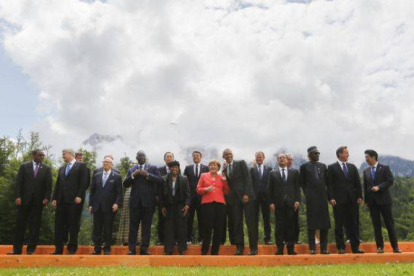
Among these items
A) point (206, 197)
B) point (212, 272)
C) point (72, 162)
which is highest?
point (72, 162)

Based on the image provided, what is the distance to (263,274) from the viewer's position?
5715mm

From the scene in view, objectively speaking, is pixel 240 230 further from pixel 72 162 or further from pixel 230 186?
pixel 72 162

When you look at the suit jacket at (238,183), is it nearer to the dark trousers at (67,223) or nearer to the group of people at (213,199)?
the group of people at (213,199)

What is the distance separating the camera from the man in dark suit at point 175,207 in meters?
9.12

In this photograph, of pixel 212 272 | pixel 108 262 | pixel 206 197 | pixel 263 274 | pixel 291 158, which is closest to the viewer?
pixel 263 274

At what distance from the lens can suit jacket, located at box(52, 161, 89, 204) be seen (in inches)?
362

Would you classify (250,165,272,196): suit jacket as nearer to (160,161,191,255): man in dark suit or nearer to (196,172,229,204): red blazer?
(196,172,229,204): red blazer

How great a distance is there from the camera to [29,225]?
917cm

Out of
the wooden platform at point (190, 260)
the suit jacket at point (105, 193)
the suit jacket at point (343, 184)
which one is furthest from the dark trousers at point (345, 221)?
the suit jacket at point (105, 193)

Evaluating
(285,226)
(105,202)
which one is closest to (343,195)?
(285,226)

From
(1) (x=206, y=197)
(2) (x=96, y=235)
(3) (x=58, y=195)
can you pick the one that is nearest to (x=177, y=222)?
(1) (x=206, y=197)

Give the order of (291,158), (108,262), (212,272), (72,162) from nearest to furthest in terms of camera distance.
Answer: (212,272) → (108,262) → (72,162) → (291,158)

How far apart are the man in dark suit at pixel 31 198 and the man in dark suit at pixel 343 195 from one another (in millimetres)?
6677

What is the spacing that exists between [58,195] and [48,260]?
221cm
